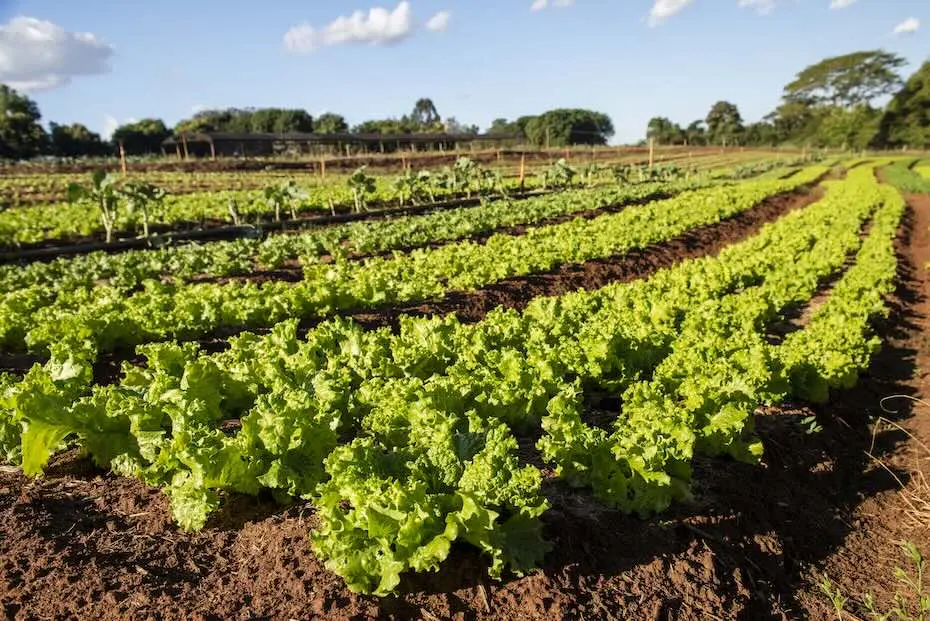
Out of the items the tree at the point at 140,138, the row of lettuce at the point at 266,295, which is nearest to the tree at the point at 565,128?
the tree at the point at 140,138

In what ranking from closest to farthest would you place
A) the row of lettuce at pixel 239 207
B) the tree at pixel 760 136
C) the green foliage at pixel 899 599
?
the green foliage at pixel 899 599
the row of lettuce at pixel 239 207
the tree at pixel 760 136

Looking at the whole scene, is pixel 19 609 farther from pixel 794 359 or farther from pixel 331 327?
pixel 794 359

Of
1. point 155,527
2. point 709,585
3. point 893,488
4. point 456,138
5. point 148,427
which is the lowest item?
point 893,488

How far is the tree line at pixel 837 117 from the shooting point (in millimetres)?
82938

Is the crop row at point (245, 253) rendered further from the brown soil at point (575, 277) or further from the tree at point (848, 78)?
the tree at point (848, 78)

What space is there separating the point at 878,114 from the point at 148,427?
109436 mm

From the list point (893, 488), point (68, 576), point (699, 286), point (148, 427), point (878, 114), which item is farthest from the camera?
point (878, 114)

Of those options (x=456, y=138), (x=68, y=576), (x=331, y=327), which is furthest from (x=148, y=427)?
(x=456, y=138)

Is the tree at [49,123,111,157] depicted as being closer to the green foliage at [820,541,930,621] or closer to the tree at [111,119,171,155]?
the tree at [111,119,171,155]

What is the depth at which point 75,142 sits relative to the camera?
7394 cm

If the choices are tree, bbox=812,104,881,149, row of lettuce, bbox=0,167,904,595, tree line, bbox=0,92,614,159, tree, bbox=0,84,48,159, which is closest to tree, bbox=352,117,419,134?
tree line, bbox=0,92,614,159

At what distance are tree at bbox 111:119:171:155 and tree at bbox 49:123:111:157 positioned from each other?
7.18 feet

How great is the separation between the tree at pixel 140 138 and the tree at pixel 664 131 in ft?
234

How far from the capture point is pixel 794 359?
275 inches
